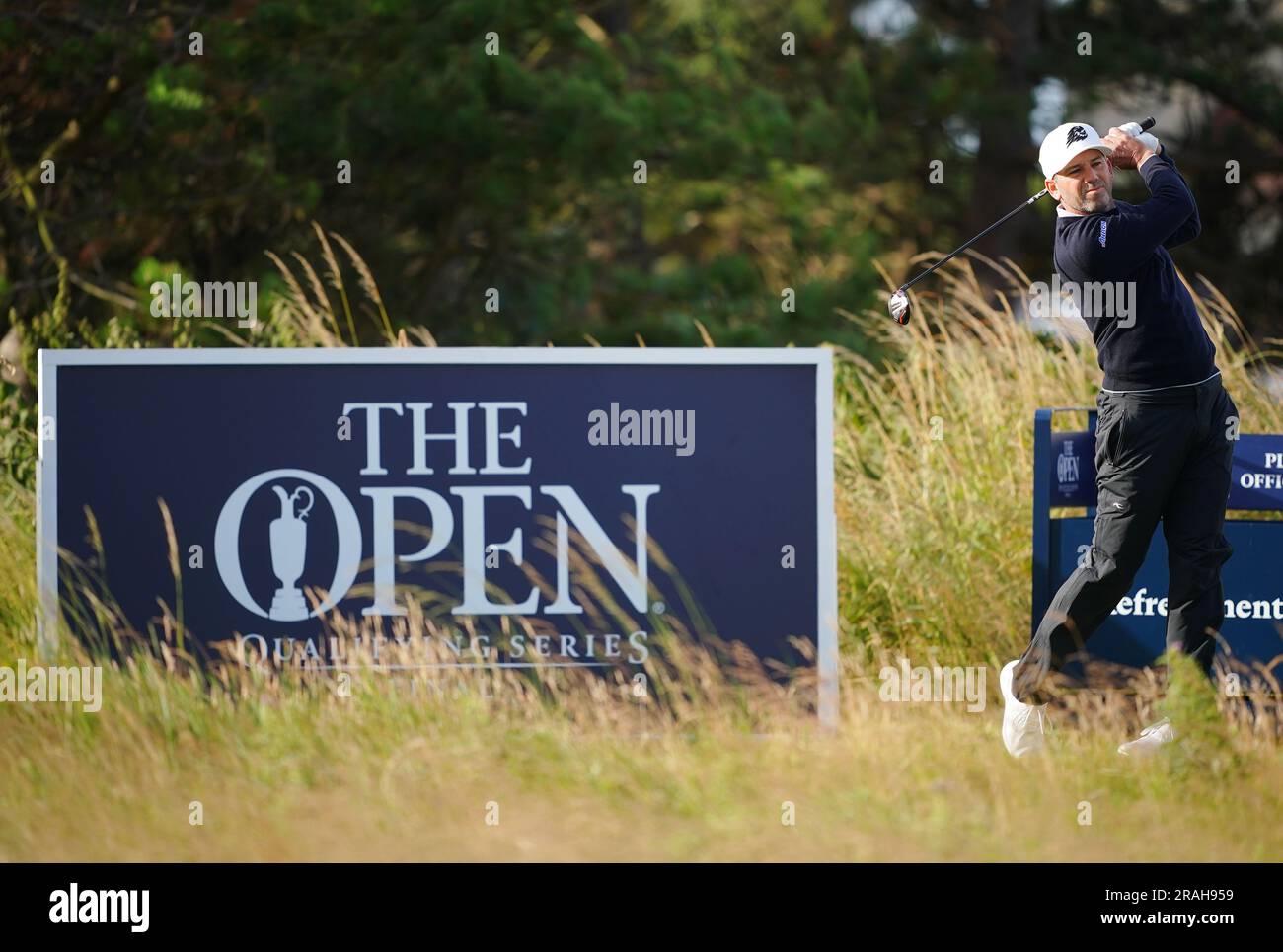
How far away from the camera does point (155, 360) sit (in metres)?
5.25

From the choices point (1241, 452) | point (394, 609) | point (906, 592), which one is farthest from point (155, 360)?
point (1241, 452)

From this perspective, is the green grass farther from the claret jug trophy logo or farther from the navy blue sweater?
the navy blue sweater

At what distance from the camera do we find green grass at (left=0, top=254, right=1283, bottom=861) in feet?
13.4

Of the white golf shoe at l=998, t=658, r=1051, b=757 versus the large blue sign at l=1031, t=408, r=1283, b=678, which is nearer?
A: the white golf shoe at l=998, t=658, r=1051, b=757

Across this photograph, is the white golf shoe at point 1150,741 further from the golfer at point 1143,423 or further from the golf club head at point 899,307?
the golf club head at point 899,307

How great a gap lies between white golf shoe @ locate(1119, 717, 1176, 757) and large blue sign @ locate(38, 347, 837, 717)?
3.28 feet

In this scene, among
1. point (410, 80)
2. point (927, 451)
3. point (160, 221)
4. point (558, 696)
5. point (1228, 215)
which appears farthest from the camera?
point (1228, 215)

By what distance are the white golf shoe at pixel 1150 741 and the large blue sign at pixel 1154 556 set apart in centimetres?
50

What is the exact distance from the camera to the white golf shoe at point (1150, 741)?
15.0 feet

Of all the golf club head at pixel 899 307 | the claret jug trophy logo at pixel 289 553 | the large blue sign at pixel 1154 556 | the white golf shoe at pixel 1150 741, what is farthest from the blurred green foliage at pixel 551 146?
the white golf shoe at pixel 1150 741

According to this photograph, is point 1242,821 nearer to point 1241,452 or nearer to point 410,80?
point 1241,452

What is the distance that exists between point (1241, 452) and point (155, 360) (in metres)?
3.63

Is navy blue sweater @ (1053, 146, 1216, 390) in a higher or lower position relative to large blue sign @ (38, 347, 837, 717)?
higher

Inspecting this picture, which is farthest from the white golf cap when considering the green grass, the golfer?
the green grass
